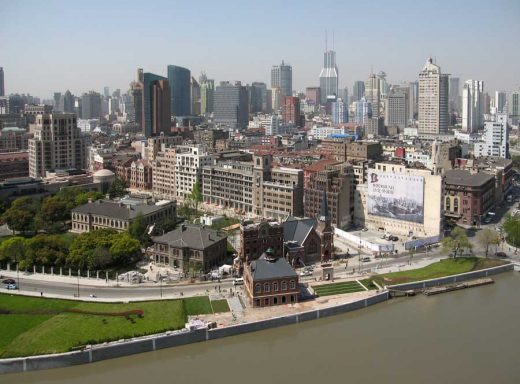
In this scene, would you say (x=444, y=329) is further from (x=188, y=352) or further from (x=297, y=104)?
(x=297, y=104)

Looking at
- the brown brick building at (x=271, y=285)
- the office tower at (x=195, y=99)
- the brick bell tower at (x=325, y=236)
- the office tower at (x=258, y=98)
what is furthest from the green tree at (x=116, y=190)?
the office tower at (x=258, y=98)

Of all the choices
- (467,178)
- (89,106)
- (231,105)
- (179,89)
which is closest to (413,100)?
(231,105)

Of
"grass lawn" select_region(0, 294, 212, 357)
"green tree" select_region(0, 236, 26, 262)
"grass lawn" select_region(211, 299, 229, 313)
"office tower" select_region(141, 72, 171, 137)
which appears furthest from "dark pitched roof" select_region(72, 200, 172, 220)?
"office tower" select_region(141, 72, 171, 137)

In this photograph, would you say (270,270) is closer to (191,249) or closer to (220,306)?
(220,306)

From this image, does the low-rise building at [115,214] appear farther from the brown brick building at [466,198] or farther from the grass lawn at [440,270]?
the brown brick building at [466,198]

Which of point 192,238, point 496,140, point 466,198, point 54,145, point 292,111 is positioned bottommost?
point 192,238
